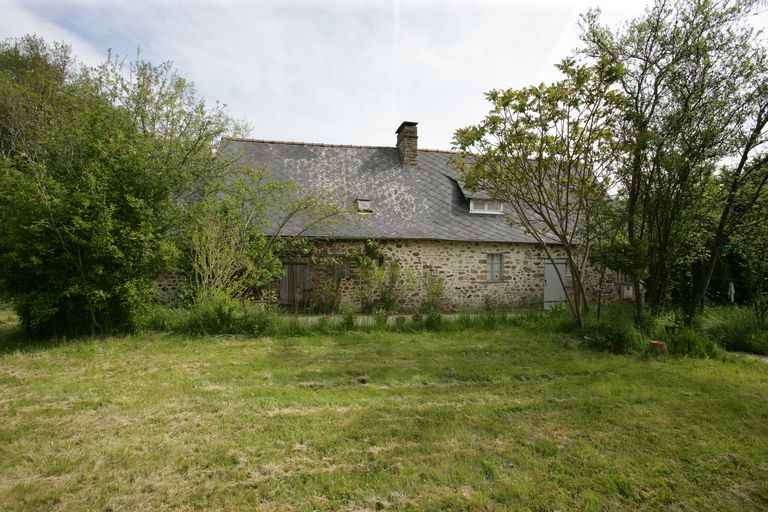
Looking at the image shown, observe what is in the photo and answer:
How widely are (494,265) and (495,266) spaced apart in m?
0.05

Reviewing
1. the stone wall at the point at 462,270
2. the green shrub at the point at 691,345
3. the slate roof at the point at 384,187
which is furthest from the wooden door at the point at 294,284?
the green shrub at the point at 691,345

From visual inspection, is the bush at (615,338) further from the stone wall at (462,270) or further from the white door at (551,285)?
the white door at (551,285)

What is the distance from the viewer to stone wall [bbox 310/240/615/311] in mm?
12359

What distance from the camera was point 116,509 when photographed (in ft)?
8.73

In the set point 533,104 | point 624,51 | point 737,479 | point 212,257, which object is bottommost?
point 737,479

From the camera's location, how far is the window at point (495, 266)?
13.4m

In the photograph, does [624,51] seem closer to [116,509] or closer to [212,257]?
[212,257]

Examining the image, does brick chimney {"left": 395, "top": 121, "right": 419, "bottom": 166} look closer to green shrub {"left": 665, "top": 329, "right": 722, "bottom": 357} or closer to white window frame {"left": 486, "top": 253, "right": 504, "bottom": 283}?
white window frame {"left": 486, "top": 253, "right": 504, "bottom": 283}

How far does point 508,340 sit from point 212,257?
564 cm

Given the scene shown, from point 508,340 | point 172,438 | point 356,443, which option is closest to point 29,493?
point 172,438

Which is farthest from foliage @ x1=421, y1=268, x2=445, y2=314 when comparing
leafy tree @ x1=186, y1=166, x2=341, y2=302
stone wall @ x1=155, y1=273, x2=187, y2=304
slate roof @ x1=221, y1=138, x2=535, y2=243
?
stone wall @ x1=155, y1=273, x2=187, y2=304

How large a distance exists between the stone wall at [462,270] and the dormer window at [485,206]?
1.43 meters

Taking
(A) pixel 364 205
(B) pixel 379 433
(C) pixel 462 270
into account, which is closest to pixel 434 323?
(C) pixel 462 270

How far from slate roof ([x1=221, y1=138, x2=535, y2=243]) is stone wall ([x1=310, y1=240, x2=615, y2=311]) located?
344 mm
